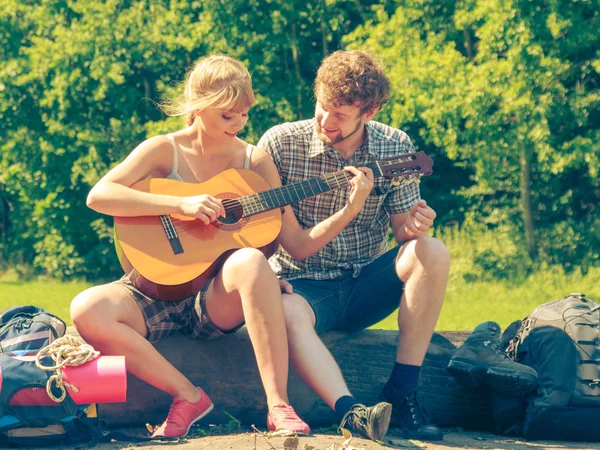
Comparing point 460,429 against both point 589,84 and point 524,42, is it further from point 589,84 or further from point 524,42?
point 589,84

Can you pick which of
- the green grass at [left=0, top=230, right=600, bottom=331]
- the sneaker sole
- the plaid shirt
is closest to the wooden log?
the sneaker sole

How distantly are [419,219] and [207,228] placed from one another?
2.83ft

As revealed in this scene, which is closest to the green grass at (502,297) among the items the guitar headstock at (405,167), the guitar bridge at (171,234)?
the guitar headstock at (405,167)

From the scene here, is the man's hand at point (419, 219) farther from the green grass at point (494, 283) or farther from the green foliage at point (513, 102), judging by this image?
the green foliage at point (513, 102)

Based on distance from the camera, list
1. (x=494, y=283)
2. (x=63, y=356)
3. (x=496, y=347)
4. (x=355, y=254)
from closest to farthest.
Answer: (x=63, y=356), (x=496, y=347), (x=355, y=254), (x=494, y=283)

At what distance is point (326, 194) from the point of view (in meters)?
4.25

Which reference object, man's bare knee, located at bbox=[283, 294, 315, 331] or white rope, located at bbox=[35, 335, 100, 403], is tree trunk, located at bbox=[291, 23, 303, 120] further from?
white rope, located at bbox=[35, 335, 100, 403]

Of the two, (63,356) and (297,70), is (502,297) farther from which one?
(63,356)

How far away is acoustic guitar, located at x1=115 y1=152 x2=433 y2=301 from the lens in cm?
380

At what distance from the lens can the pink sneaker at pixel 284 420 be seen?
3.52 metres

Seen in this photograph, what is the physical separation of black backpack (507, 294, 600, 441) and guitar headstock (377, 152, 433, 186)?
854 millimetres

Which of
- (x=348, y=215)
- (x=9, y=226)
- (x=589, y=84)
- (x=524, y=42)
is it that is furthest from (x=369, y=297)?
(x=9, y=226)

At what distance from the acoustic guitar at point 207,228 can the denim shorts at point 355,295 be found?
29 cm

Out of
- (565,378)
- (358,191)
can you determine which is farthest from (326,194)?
(565,378)
